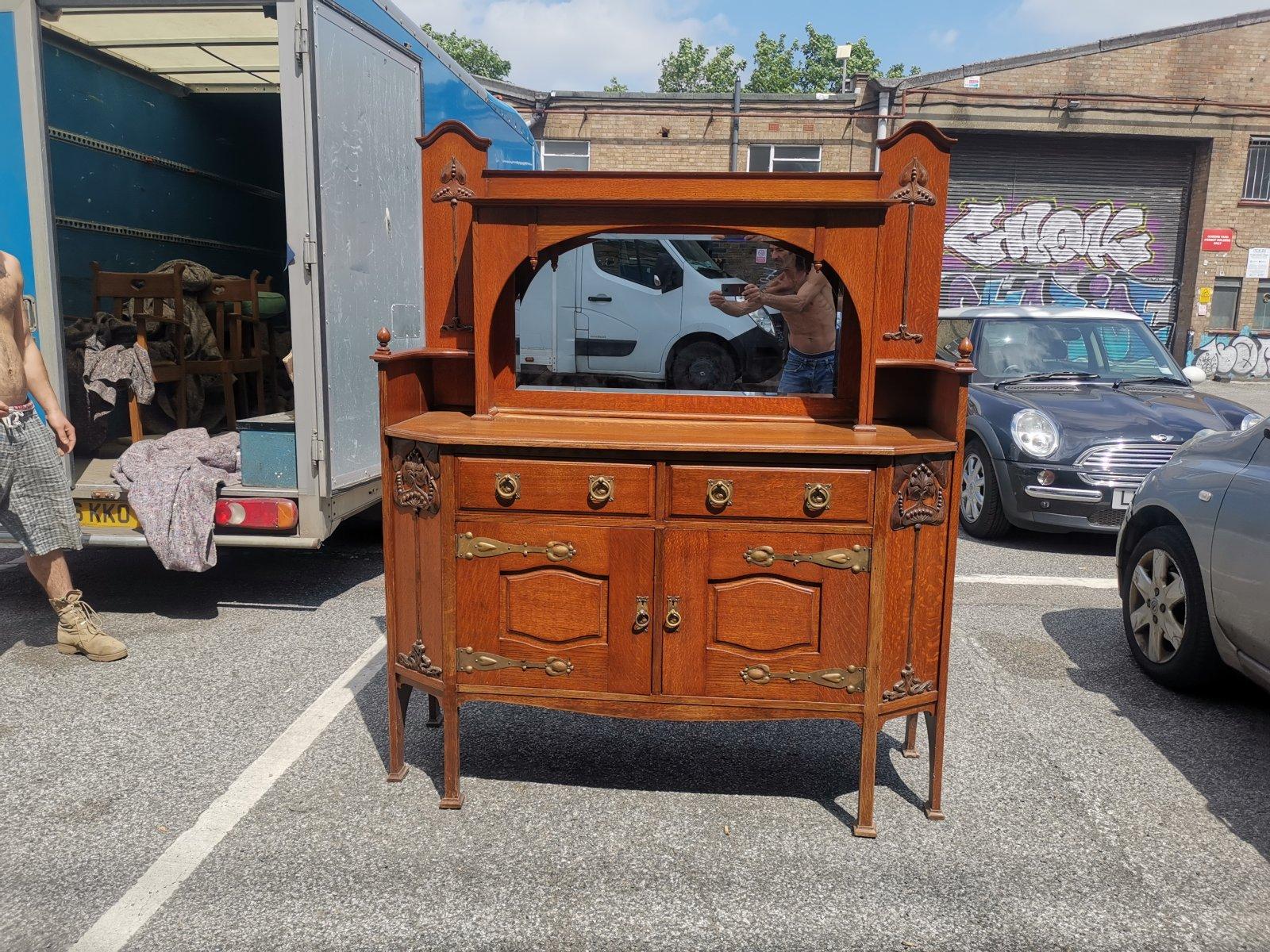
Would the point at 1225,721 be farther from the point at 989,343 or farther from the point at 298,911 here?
the point at 989,343

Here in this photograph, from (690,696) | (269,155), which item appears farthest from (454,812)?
(269,155)

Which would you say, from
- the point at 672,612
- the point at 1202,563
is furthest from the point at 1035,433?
the point at 672,612

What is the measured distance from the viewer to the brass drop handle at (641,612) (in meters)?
3.07

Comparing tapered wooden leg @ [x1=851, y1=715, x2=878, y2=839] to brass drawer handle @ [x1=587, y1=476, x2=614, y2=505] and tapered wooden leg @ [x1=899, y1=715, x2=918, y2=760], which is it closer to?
tapered wooden leg @ [x1=899, y1=715, x2=918, y2=760]

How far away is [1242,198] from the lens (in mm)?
20984

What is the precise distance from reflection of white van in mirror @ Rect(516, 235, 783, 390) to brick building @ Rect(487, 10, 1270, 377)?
18741mm

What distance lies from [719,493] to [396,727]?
1.40 m

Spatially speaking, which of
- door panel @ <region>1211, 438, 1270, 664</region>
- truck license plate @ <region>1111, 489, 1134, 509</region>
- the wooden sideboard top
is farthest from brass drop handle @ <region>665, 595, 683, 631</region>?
truck license plate @ <region>1111, 489, 1134, 509</region>

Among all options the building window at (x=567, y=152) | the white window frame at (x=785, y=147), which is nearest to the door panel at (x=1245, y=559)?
the white window frame at (x=785, y=147)

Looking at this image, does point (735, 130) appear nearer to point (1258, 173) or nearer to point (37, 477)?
point (1258, 173)

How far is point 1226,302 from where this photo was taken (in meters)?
21.6

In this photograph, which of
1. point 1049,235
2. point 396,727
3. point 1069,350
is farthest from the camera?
point 1049,235

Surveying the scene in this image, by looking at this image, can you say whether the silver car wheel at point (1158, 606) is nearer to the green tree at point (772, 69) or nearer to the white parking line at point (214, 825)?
the white parking line at point (214, 825)

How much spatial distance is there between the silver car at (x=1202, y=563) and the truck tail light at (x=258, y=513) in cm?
408
